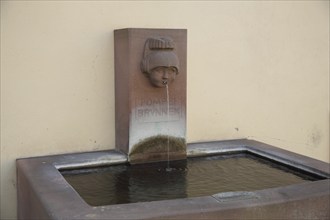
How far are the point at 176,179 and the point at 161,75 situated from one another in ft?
2.95

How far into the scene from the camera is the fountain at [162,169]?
2.76m

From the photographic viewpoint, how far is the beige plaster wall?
390 centimetres

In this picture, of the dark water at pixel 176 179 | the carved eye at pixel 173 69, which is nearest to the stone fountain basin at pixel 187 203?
the dark water at pixel 176 179

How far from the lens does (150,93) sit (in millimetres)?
4023

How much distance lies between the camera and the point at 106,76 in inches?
166

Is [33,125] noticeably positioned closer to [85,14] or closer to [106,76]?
[106,76]

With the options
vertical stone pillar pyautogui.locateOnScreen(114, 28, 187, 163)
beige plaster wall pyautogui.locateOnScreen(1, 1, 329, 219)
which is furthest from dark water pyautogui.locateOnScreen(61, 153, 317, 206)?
beige plaster wall pyautogui.locateOnScreen(1, 1, 329, 219)

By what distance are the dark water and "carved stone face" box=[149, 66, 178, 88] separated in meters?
0.70

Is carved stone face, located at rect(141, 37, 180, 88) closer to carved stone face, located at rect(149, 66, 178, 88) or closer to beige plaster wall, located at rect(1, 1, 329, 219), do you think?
carved stone face, located at rect(149, 66, 178, 88)

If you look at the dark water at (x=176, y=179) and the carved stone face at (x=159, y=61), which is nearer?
the dark water at (x=176, y=179)

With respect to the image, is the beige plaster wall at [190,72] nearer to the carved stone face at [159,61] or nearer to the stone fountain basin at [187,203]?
the carved stone face at [159,61]

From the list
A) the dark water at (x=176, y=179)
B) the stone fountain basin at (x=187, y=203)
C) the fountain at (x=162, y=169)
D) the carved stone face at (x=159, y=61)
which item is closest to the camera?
the stone fountain basin at (x=187, y=203)

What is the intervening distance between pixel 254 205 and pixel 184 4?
239 cm

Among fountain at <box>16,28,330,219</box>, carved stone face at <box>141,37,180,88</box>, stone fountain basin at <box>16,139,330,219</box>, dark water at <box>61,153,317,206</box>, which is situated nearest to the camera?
stone fountain basin at <box>16,139,330,219</box>
